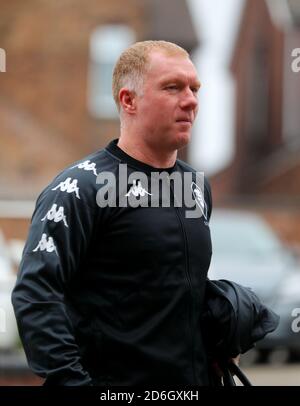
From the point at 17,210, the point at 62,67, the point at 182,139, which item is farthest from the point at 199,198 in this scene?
the point at 62,67

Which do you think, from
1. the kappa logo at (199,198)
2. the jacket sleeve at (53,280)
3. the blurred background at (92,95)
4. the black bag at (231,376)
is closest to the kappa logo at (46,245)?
the jacket sleeve at (53,280)

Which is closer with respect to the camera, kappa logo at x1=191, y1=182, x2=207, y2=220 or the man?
the man

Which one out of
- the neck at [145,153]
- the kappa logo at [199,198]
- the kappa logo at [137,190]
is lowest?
the kappa logo at [199,198]

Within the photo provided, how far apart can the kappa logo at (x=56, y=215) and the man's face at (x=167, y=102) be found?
362 millimetres

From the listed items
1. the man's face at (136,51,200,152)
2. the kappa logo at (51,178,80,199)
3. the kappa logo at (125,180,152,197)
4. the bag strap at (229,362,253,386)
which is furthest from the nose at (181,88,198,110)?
the bag strap at (229,362,253,386)

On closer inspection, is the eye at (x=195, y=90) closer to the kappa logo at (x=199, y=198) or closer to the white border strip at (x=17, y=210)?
the kappa logo at (x=199, y=198)

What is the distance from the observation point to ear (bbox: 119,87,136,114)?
3542 millimetres

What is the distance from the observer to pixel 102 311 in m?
3.39

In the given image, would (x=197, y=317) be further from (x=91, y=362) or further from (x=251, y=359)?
(x=251, y=359)

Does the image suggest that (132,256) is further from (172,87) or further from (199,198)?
(172,87)

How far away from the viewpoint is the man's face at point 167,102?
350 cm

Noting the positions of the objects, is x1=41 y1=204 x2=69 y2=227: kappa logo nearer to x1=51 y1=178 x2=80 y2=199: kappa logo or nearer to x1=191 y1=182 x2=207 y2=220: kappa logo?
x1=51 y1=178 x2=80 y2=199: kappa logo

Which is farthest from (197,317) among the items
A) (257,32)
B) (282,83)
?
(257,32)

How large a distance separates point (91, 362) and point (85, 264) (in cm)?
28
